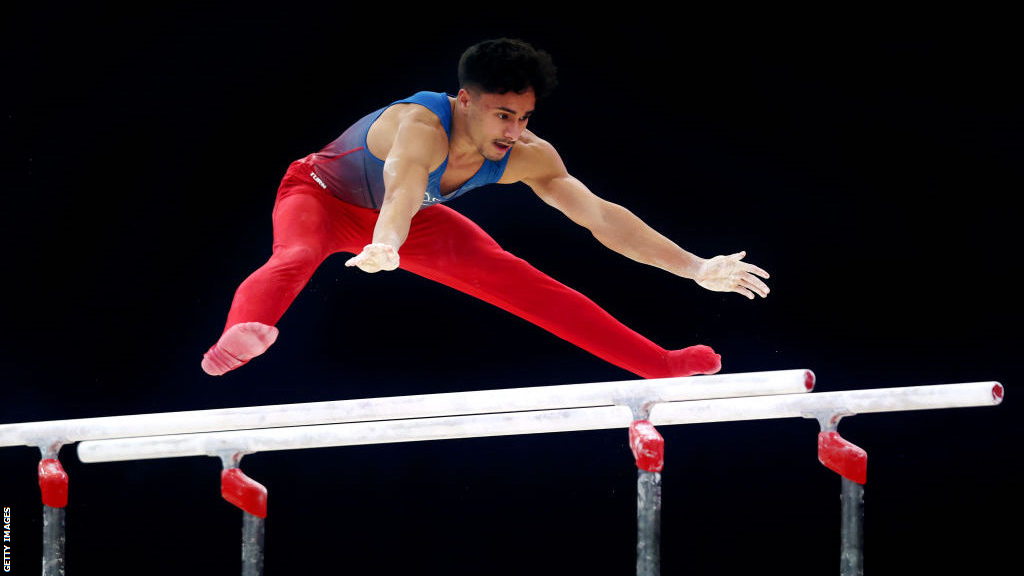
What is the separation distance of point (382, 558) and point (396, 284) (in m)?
1.21

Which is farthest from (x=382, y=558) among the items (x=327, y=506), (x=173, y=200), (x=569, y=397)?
(x=569, y=397)

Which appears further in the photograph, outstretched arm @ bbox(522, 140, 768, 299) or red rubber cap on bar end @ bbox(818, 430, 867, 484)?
outstretched arm @ bbox(522, 140, 768, 299)

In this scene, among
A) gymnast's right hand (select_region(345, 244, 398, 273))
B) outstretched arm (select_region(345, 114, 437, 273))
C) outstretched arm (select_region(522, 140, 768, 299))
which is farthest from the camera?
outstretched arm (select_region(522, 140, 768, 299))

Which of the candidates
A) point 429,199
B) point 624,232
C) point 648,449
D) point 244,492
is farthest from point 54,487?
point 624,232

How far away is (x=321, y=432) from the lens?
2906mm

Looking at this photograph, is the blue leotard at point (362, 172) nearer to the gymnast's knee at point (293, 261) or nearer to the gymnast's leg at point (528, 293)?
the gymnast's leg at point (528, 293)

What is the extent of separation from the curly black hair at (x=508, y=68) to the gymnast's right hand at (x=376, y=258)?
767 mm

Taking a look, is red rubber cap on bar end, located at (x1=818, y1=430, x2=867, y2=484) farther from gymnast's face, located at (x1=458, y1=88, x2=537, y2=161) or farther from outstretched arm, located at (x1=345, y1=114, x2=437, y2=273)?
gymnast's face, located at (x1=458, y1=88, x2=537, y2=161)

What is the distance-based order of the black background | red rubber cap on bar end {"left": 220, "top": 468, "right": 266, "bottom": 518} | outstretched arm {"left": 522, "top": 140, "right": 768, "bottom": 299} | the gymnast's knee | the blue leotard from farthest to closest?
1. the black background
2. the blue leotard
3. outstretched arm {"left": 522, "top": 140, "right": 768, "bottom": 299}
4. the gymnast's knee
5. red rubber cap on bar end {"left": 220, "top": 468, "right": 266, "bottom": 518}

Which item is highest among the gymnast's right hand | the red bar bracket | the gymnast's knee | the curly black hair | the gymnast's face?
the curly black hair

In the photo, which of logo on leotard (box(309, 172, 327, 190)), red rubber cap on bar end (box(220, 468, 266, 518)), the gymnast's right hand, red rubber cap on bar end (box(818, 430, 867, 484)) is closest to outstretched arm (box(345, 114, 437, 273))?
the gymnast's right hand

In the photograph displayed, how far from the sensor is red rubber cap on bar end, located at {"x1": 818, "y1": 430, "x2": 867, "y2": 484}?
255cm

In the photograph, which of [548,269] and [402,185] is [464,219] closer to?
[402,185]

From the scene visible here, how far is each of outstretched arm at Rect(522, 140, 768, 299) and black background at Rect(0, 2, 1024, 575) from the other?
2.95ft
